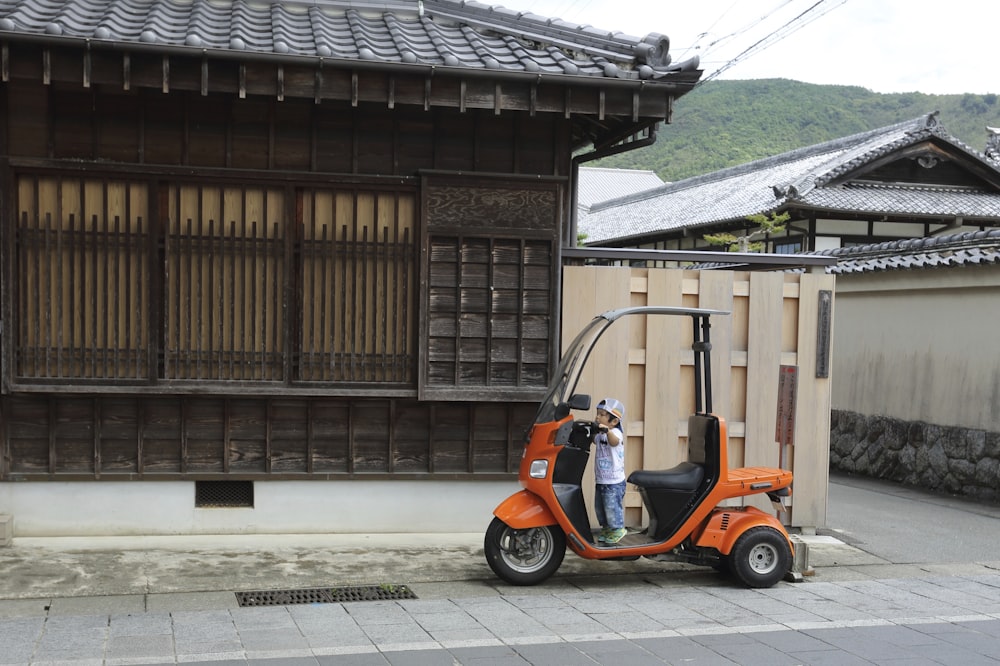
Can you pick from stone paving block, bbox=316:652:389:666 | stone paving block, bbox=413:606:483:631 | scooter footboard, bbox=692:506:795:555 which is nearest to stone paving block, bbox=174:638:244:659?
stone paving block, bbox=316:652:389:666

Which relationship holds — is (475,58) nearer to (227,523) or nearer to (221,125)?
(221,125)

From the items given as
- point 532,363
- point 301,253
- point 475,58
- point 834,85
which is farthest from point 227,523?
point 834,85

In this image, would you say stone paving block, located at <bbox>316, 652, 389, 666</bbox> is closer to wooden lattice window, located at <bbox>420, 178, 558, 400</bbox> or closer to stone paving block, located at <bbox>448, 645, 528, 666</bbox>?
stone paving block, located at <bbox>448, 645, 528, 666</bbox>

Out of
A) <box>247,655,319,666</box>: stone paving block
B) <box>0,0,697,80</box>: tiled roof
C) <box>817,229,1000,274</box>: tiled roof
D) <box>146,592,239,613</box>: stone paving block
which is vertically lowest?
<box>146,592,239,613</box>: stone paving block

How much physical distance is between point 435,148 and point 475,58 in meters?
0.96

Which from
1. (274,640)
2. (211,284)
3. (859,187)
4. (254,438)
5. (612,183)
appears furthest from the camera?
(612,183)

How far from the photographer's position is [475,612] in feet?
22.0

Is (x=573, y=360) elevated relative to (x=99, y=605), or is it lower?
elevated

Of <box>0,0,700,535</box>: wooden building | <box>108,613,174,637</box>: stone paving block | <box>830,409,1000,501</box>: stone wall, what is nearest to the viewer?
<box>108,613,174,637</box>: stone paving block

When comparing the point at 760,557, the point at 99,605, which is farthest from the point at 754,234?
A: the point at 99,605

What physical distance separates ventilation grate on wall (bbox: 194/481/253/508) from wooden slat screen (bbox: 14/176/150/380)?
125 centimetres

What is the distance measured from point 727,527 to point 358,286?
13.1ft

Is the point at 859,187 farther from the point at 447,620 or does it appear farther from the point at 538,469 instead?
the point at 447,620

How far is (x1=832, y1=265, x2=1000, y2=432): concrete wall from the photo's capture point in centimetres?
1298
